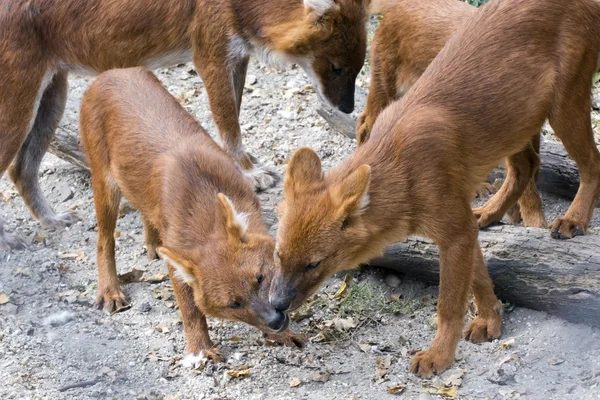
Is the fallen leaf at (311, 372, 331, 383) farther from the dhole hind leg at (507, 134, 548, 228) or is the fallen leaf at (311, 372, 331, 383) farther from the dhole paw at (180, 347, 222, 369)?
the dhole hind leg at (507, 134, 548, 228)

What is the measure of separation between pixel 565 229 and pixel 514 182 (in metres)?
0.81

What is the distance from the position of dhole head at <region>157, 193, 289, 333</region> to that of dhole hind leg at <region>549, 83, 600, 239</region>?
2.11 meters

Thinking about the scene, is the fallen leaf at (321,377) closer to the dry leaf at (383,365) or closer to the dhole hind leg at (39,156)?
the dry leaf at (383,365)

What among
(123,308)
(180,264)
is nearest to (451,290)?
(180,264)

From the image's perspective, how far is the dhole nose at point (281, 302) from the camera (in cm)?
590

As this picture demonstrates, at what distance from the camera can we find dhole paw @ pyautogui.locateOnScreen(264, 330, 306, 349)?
6.79m

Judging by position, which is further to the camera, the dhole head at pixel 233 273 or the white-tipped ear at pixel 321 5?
the white-tipped ear at pixel 321 5

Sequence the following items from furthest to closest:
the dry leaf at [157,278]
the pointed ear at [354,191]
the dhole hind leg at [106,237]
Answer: the dry leaf at [157,278] → the dhole hind leg at [106,237] → the pointed ear at [354,191]

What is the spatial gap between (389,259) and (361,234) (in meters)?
1.29

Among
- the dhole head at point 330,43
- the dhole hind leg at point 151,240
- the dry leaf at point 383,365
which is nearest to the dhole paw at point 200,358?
the dry leaf at point 383,365

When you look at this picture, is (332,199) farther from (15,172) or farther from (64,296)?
(15,172)

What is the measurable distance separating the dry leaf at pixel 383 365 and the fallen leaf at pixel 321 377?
13.6 inches

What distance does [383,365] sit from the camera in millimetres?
6418

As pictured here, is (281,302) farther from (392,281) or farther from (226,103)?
(226,103)
